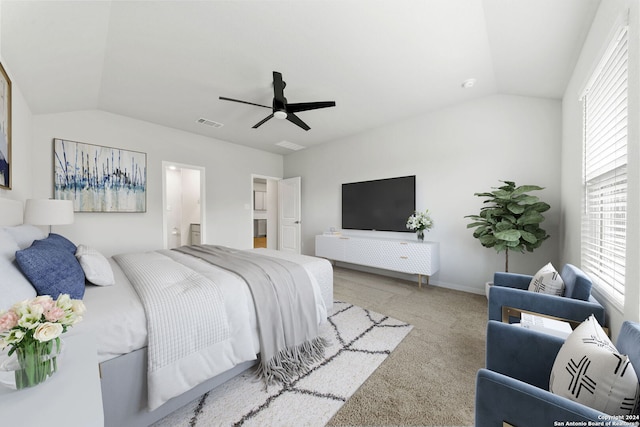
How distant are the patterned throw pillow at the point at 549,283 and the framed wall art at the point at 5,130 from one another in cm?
422

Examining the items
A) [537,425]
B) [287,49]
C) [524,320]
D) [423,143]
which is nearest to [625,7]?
[524,320]

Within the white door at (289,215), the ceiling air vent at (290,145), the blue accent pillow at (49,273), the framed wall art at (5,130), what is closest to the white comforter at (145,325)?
the blue accent pillow at (49,273)

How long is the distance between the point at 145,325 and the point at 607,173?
2.88 m

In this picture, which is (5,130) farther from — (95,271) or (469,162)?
(469,162)

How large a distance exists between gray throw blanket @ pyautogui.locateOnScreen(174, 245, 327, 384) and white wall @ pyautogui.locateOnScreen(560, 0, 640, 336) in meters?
1.76

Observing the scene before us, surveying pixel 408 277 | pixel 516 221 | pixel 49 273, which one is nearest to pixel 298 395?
pixel 49 273

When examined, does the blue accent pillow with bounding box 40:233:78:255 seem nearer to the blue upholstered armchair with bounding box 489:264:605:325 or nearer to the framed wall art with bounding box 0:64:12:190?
the framed wall art with bounding box 0:64:12:190

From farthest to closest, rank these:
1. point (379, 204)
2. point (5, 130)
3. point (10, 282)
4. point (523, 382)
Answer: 1. point (379, 204)
2. point (5, 130)
3. point (10, 282)
4. point (523, 382)

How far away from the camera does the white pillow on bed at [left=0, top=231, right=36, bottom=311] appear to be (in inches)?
38.7

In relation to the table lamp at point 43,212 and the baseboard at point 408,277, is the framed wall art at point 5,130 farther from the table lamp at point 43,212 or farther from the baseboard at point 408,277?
the baseboard at point 408,277

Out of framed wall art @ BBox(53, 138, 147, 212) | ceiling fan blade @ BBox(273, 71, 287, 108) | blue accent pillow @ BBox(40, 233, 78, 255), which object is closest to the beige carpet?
blue accent pillow @ BBox(40, 233, 78, 255)

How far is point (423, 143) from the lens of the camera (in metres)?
3.78

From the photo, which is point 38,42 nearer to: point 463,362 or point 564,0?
point 564,0

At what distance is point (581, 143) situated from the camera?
202 centimetres
